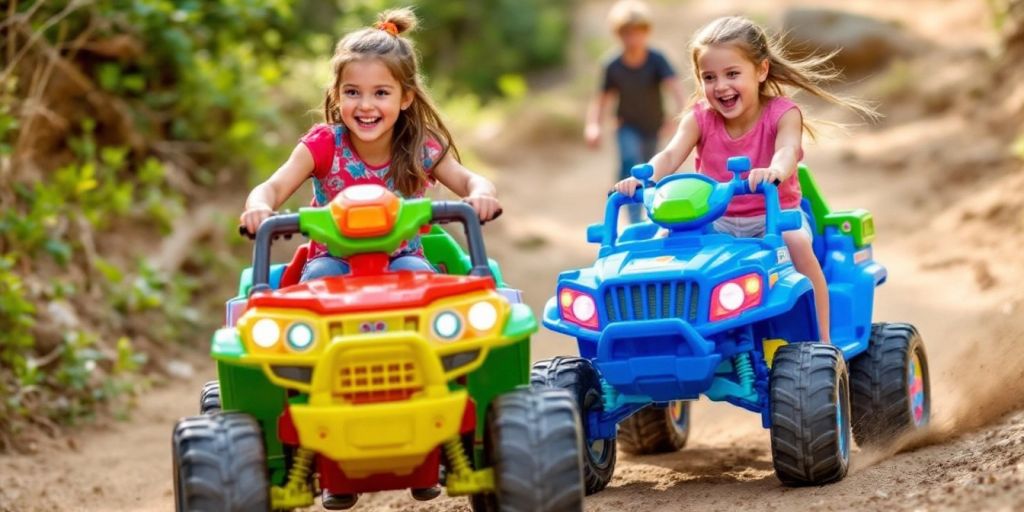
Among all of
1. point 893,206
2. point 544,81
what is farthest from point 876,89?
point 544,81

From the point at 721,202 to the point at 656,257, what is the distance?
38 centimetres

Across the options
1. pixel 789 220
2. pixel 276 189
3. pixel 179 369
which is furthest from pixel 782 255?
pixel 179 369

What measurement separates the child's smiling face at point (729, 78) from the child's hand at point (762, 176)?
556 millimetres

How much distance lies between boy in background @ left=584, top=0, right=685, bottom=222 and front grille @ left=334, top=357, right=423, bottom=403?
7.28 meters

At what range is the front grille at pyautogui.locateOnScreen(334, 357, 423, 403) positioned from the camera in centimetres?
431

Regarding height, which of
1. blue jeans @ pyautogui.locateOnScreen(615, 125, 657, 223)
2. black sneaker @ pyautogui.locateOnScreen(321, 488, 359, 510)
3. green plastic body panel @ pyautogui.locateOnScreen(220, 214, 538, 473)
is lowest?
black sneaker @ pyautogui.locateOnScreen(321, 488, 359, 510)

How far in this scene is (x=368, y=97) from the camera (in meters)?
5.51

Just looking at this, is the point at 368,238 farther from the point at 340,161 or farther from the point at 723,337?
the point at 723,337

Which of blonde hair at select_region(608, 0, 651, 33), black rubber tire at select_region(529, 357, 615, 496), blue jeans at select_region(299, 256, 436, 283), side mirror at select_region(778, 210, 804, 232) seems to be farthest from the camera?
blonde hair at select_region(608, 0, 651, 33)

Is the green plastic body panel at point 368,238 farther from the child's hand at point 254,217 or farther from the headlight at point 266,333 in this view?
the headlight at point 266,333

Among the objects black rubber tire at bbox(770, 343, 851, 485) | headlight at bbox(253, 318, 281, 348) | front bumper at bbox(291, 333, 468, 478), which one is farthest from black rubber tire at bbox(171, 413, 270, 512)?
black rubber tire at bbox(770, 343, 851, 485)

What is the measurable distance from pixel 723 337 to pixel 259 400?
1.89 m

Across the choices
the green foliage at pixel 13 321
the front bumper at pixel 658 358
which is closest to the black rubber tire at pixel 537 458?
the front bumper at pixel 658 358

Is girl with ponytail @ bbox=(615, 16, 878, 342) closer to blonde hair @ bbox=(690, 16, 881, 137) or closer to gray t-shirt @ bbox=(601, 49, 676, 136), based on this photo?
blonde hair @ bbox=(690, 16, 881, 137)
